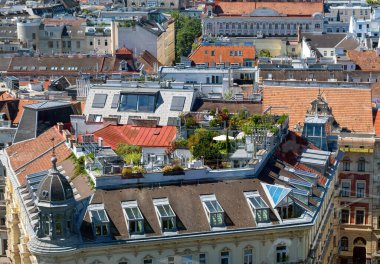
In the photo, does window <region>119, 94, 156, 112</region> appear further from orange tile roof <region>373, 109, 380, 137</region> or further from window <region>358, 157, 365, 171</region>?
orange tile roof <region>373, 109, 380, 137</region>

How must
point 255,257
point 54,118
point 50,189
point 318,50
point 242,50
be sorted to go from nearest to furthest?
point 50,189 → point 255,257 → point 54,118 → point 242,50 → point 318,50

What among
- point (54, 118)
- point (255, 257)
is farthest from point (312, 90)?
point (255, 257)

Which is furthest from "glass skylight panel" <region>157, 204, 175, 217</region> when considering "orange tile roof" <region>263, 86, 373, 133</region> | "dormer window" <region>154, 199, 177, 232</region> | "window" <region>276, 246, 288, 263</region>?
"orange tile roof" <region>263, 86, 373, 133</region>

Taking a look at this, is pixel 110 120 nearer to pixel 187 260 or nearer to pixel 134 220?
pixel 187 260

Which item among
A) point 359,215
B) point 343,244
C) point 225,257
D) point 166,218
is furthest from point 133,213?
point 343,244

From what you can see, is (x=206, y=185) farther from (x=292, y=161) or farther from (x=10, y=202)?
(x=10, y=202)

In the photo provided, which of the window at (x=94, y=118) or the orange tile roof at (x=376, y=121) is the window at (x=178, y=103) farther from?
the orange tile roof at (x=376, y=121)
